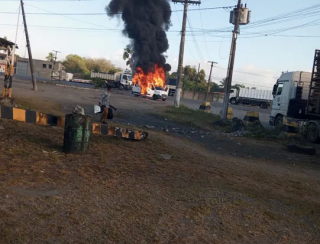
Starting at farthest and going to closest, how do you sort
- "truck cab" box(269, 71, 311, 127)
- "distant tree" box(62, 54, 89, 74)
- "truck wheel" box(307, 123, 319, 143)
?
"distant tree" box(62, 54, 89, 74) < "truck cab" box(269, 71, 311, 127) < "truck wheel" box(307, 123, 319, 143)

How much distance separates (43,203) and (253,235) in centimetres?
259

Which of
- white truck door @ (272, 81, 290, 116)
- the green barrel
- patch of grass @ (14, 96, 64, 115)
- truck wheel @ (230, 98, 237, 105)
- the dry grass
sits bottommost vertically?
the dry grass

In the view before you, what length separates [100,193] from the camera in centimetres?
527

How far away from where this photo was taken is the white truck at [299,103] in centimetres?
1541

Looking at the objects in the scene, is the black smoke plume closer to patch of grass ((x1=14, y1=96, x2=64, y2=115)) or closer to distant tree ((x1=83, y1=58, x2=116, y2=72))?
patch of grass ((x1=14, y1=96, x2=64, y2=115))

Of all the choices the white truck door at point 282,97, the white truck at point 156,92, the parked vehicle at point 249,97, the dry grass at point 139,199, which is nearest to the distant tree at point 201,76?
the parked vehicle at point 249,97

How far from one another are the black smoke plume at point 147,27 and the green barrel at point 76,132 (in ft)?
83.4

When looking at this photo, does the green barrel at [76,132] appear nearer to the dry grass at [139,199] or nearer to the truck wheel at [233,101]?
the dry grass at [139,199]

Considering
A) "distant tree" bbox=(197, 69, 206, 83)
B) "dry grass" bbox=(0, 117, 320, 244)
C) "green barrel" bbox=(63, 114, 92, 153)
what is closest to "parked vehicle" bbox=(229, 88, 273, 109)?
"distant tree" bbox=(197, 69, 206, 83)

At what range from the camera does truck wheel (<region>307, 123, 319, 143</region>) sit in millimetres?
15248

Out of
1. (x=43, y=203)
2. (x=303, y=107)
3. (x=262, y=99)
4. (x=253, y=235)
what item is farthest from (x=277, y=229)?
(x=262, y=99)

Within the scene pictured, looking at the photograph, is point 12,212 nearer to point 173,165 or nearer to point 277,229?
point 277,229

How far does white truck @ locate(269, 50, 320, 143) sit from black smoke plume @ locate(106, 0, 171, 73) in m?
15.5

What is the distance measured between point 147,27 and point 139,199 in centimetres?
2826
